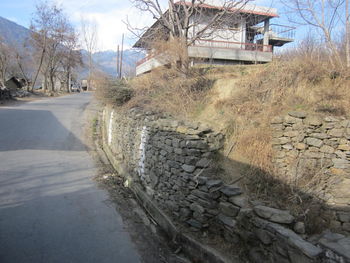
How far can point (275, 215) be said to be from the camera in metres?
3.62

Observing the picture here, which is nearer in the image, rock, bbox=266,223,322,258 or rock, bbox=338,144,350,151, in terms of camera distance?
rock, bbox=266,223,322,258

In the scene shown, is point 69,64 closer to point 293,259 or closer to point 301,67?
point 301,67

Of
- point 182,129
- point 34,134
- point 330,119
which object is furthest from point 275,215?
point 34,134

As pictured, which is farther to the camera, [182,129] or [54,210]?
[54,210]

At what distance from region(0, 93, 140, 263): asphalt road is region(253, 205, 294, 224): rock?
235cm

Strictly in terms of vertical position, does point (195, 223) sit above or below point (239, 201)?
below

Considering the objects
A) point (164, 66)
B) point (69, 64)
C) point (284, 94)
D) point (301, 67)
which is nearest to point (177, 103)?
point (164, 66)

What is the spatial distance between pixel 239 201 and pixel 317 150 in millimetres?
2073

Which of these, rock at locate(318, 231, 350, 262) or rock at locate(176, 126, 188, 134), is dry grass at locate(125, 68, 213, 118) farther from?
rock at locate(318, 231, 350, 262)

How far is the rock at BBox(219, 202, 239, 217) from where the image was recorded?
4137 millimetres

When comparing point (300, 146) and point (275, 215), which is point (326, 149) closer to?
point (300, 146)

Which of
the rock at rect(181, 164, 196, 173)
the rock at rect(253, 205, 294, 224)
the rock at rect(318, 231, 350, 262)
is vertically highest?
the rock at rect(181, 164, 196, 173)

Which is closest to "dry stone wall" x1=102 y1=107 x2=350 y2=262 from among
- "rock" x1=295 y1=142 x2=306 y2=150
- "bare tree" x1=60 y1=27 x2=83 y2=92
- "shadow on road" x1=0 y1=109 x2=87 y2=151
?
"rock" x1=295 y1=142 x2=306 y2=150

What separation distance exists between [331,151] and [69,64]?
5044 cm
